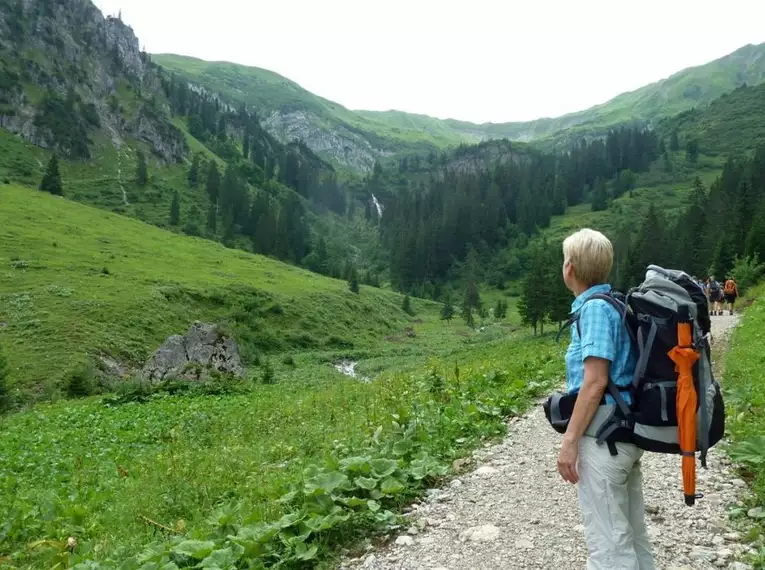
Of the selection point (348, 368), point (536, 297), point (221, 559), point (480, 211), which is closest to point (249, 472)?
point (221, 559)

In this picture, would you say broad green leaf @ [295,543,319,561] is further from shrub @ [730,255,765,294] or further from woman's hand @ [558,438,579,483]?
shrub @ [730,255,765,294]

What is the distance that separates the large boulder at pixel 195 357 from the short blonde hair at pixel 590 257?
26554 millimetres

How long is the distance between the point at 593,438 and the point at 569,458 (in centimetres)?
24

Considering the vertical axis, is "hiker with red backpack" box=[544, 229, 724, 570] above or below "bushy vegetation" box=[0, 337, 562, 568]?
above

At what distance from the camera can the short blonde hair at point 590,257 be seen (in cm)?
417

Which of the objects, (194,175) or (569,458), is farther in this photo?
(194,175)

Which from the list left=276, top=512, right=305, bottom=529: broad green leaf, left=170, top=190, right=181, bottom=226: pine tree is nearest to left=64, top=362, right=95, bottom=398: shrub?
left=276, top=512, right=305, bottom=529: broad green leaf

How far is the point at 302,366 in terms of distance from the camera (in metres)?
46.1

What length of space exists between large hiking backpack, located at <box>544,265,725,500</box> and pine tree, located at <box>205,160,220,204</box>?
145 metres

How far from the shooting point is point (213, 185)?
14275cm

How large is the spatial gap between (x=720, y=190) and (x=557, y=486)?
394ft

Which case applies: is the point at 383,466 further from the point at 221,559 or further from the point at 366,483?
the point at 221,559

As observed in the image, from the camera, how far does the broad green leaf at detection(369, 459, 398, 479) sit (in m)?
7.00

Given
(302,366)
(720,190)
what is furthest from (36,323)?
(720,190)
